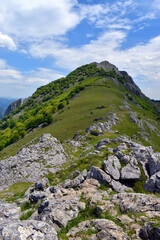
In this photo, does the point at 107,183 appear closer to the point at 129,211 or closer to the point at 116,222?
the point at 129,211

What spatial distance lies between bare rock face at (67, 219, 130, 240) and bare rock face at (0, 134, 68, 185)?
78.7 ft

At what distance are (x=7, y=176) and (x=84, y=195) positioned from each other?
25.0 metres

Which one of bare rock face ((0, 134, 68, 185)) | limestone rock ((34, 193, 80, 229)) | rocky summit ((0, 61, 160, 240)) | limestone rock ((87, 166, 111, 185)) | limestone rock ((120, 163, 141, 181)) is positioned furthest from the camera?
bare rock face ((0, 134, 68, 185))

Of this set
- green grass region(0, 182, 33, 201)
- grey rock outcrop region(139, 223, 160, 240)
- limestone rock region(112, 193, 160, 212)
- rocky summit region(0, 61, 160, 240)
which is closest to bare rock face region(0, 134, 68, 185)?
rocky summit region(0, 61, 160, 240)

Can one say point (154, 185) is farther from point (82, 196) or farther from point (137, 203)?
point (82, 196)

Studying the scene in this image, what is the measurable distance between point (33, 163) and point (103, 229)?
96.1 ft

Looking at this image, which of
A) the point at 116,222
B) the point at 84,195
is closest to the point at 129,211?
the point at 116,222

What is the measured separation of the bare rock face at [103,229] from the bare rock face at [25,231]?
2.15m

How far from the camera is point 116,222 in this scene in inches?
394

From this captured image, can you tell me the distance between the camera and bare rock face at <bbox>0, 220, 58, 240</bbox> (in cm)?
702

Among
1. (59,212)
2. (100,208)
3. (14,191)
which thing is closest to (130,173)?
(100,208)

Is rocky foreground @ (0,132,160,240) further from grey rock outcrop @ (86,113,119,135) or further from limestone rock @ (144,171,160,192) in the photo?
grey rock outcrop @ (86,113,119,135)

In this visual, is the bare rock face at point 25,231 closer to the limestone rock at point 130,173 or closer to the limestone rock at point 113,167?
the limestone rock at point 113,167

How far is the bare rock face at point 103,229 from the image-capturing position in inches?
332
